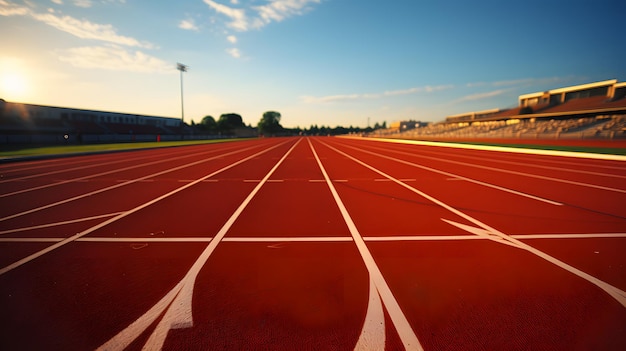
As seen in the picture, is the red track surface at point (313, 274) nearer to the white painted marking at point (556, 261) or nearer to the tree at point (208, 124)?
the white painted marking at point (556, 261)

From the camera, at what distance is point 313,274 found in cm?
303

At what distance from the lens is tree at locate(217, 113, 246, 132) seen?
415ft

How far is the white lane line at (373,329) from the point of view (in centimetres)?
201

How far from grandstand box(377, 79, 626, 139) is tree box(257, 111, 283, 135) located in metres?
109

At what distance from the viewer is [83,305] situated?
250cm

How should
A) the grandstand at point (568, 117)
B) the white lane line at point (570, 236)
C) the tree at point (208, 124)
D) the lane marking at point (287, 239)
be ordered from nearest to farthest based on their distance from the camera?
the lane marking at point (287, 239) < the white lane line at point (570, 236) < the grandstand at point (568, 117) < the tree at point (208, 124)

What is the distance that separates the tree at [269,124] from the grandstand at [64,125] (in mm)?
81511

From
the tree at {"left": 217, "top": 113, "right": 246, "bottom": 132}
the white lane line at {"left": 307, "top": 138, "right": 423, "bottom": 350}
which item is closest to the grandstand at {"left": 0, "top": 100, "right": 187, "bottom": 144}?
the white lane line at {"left": 307, "top": 138, "right": 423, "bottom": 350}

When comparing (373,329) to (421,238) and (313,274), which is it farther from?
(421,238)

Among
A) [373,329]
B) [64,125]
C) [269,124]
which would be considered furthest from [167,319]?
[269,124]

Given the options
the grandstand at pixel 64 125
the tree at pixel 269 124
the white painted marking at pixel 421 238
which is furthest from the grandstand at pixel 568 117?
the tree at pixel 269 124

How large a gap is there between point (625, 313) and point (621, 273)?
40.1 inches

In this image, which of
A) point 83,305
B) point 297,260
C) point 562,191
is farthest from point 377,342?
point 562,191

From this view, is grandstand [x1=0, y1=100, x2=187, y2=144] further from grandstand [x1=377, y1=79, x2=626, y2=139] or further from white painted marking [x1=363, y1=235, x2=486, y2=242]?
grandstand [x1=377, y1=79, x2=626, y2=139]
